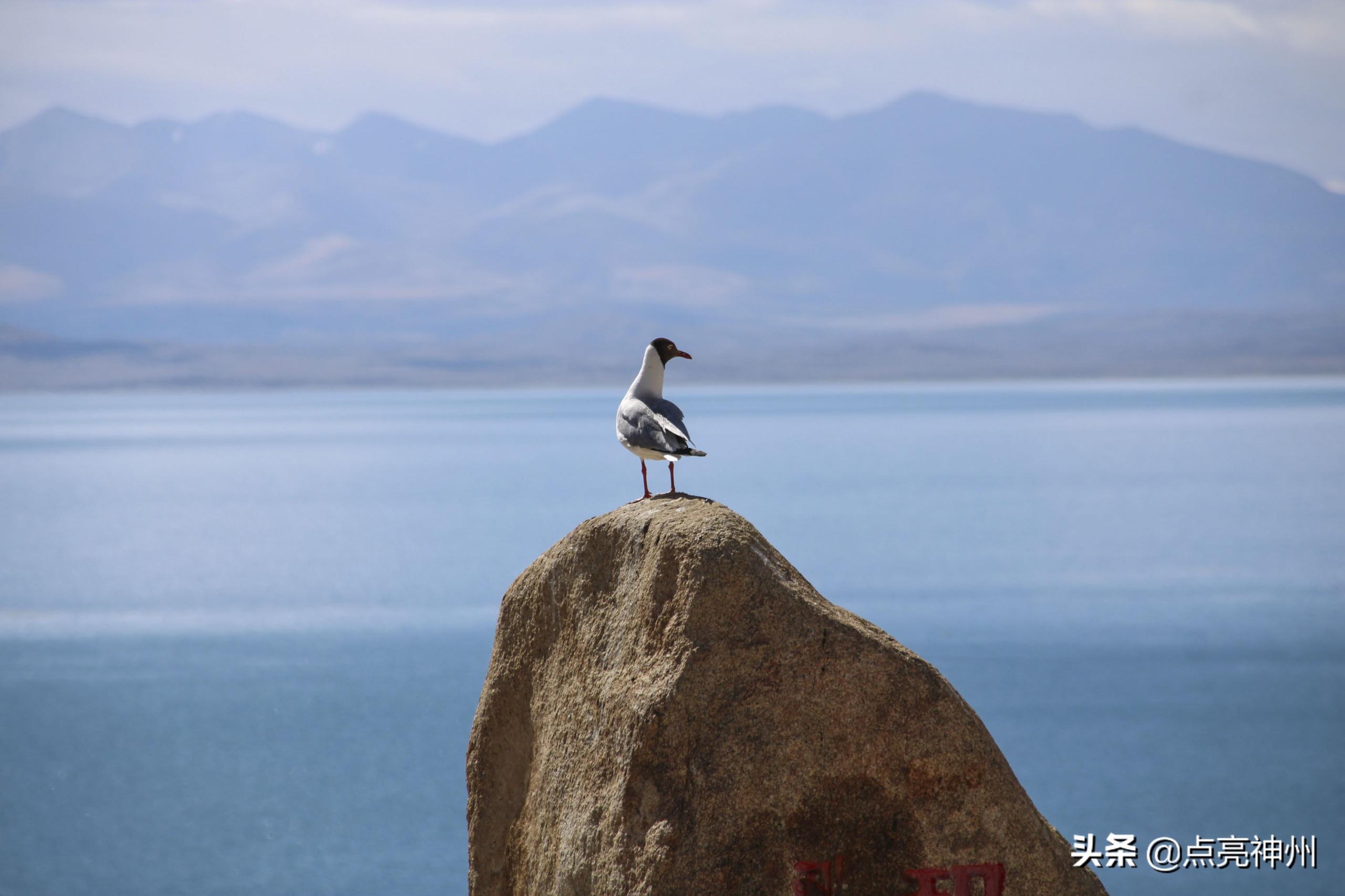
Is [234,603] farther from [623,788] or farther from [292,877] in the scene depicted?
[623,788]

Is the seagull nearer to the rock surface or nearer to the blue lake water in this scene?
the rock surface

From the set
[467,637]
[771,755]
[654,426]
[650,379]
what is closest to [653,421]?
[654,426]

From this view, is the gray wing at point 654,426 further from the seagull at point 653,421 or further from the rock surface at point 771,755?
the rock surface at point 771,755

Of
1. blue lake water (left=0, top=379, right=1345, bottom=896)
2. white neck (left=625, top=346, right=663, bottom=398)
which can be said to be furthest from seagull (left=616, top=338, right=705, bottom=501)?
blue lake water (left=0, top=379, right=1345, bottom=896)

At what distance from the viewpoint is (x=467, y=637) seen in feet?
80.7

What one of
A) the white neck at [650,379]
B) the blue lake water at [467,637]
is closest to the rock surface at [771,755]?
the blue lake water at [467,637]

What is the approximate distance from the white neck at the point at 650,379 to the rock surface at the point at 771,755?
0.79m

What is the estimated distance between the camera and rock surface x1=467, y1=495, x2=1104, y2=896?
4.94 m

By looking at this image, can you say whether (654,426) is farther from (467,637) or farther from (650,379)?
(467,637)

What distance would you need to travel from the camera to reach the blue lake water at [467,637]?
15.4 meters

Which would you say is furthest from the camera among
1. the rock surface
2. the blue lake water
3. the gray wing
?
the blue lake water

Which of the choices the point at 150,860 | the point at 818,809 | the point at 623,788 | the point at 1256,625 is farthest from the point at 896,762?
the point at 1256,625

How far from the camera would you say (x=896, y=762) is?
4.99 meters

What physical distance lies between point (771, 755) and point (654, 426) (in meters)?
1.48
